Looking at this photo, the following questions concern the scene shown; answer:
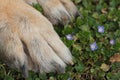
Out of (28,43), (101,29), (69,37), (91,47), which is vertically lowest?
(28,43)

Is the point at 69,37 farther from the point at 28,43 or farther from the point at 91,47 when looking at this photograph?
the point at 28,43

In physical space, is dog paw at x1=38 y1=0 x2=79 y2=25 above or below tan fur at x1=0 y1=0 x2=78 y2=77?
above

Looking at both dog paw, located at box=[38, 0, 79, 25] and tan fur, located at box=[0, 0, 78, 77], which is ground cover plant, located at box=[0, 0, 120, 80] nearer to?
dog paw, located at box=[38, 0, 79, 25]

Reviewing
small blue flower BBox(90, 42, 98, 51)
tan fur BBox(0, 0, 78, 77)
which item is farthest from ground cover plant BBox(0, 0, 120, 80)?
tan fur BBox(0, 0, 78, 77)

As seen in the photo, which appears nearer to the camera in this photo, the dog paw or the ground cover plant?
the ground cover plant

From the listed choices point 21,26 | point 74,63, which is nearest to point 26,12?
point 21,26

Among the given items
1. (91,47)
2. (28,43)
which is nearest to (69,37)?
(91,47)

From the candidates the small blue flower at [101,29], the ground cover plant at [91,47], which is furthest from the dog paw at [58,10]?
the small blue flower at [101,29]
